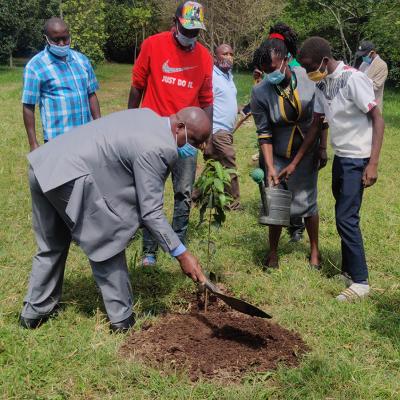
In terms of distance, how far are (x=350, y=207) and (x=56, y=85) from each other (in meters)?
2.69

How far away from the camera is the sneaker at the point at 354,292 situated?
4137 mm

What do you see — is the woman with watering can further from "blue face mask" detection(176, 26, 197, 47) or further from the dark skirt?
"blue face mask" detection(176, 26, 197, 47)

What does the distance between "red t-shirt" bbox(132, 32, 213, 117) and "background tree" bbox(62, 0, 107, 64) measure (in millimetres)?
17947

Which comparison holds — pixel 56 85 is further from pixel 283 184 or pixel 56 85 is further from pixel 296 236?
pixel 296 236

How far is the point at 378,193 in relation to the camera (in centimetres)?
716

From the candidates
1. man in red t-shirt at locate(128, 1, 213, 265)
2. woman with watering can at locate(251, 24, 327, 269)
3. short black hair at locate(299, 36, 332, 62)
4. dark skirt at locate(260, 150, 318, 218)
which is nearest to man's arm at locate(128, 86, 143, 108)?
man in red t-shirt at locate(128, 1, 213, 265)

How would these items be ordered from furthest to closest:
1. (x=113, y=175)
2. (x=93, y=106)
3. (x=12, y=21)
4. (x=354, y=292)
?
(x=12, y=21) < (x=93, y=106) < (x=354, y=292) < (x=113, y=175)

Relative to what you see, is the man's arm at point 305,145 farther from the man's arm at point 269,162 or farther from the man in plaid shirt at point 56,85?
the man in plaid shirt at point 56,85

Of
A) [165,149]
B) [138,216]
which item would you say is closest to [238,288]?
[138,216]

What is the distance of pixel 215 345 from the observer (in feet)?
11.4

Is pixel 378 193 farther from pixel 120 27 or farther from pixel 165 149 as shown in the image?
pixel 120 27

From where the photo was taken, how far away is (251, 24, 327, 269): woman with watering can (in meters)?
4.29

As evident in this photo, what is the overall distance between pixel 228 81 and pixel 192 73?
2.30 meters

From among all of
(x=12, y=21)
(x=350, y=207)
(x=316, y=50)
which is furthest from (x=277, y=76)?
(x=12, y=21)
